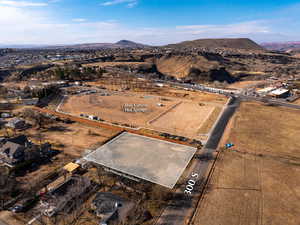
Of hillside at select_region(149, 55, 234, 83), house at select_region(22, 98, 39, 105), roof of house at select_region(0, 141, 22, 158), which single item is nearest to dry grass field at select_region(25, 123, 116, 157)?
roof of house at select_region(0, 141, 22, 158)

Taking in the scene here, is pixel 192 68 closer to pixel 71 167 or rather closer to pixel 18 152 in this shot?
pixel 71 167

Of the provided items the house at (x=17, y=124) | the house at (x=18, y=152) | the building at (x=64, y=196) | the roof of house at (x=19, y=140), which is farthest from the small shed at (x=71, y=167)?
the house at (x=17, y=124)

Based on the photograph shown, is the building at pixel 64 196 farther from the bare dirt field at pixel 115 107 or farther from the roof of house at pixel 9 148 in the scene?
the bare dirt field at pixel 115 107

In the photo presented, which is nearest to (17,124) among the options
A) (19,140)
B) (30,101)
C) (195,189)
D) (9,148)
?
(19,140)

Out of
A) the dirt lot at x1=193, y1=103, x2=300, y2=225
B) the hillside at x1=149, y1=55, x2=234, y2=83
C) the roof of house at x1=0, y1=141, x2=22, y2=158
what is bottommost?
the dirt lot at x1=193, y1=103, x2=300, y2=225

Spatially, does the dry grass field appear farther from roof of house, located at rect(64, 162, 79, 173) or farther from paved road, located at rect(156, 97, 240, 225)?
paved road, located at rect(156, 97, 240, 225)

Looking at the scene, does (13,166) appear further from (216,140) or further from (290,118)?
(290,118)
